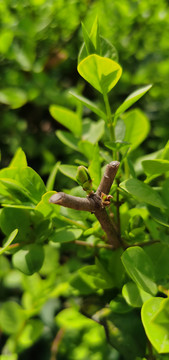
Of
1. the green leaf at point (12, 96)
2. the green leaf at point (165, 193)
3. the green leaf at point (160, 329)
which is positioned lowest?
the green leaf at point (160, 329)

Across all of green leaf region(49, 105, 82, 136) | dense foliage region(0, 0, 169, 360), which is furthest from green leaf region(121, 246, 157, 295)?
green leaf region(49, 105, 82, 136)

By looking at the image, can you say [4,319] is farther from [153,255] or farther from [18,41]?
[18,41]

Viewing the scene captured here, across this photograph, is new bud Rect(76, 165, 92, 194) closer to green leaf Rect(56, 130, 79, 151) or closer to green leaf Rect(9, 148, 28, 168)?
green leaf Rect(9, 148, 28, 168)

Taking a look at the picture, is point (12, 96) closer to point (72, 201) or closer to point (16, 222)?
point (16, 222)

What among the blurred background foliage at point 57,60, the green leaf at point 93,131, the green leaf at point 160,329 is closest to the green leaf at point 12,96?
the blurred background foliage at point 57,60

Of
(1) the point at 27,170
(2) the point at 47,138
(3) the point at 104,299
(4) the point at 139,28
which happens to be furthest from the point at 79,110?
(4) the point at 139,28

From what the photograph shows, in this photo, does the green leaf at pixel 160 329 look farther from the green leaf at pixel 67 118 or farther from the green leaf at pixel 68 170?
the green leaf at pixel 67 118
